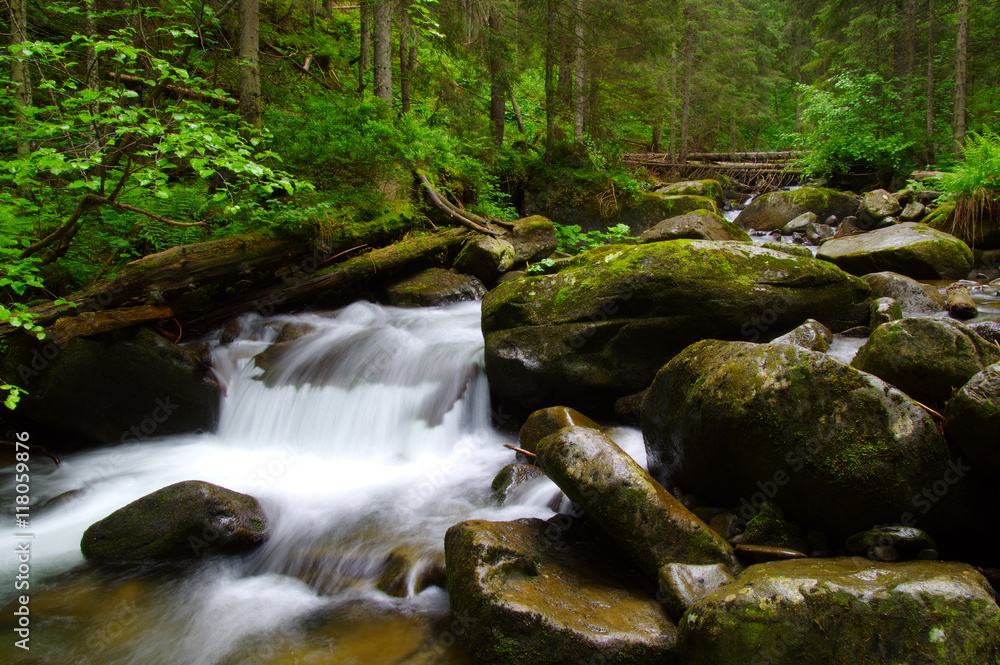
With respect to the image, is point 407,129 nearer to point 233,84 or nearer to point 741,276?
point 233,84

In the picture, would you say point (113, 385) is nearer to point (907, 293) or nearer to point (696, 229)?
point (696, 229)

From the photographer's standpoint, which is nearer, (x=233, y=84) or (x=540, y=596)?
(x=540, y=596)

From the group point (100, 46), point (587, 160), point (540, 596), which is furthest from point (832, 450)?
point (587, 160)

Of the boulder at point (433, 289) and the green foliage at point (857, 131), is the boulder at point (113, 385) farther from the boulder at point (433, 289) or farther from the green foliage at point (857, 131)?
the green foliage at point (857, 131)

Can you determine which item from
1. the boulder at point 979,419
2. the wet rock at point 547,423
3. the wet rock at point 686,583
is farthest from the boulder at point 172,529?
the boulder at point 979,419

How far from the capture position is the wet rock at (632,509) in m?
3.20

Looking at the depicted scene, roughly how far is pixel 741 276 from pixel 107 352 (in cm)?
720

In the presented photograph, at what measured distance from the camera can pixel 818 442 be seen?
3.16m

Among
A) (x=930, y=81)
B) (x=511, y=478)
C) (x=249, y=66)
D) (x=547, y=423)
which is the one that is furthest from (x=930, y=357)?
(x=930, y=81)

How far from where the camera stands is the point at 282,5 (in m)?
14.0

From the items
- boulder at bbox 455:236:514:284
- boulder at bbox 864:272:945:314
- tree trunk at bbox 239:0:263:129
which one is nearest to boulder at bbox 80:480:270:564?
tree trunk at bbox 239:0:263:129

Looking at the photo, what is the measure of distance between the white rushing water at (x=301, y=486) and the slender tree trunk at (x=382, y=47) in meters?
4.21

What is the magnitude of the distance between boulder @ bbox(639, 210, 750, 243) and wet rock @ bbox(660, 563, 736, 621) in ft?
22.9

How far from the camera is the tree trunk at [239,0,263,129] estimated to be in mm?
7602
